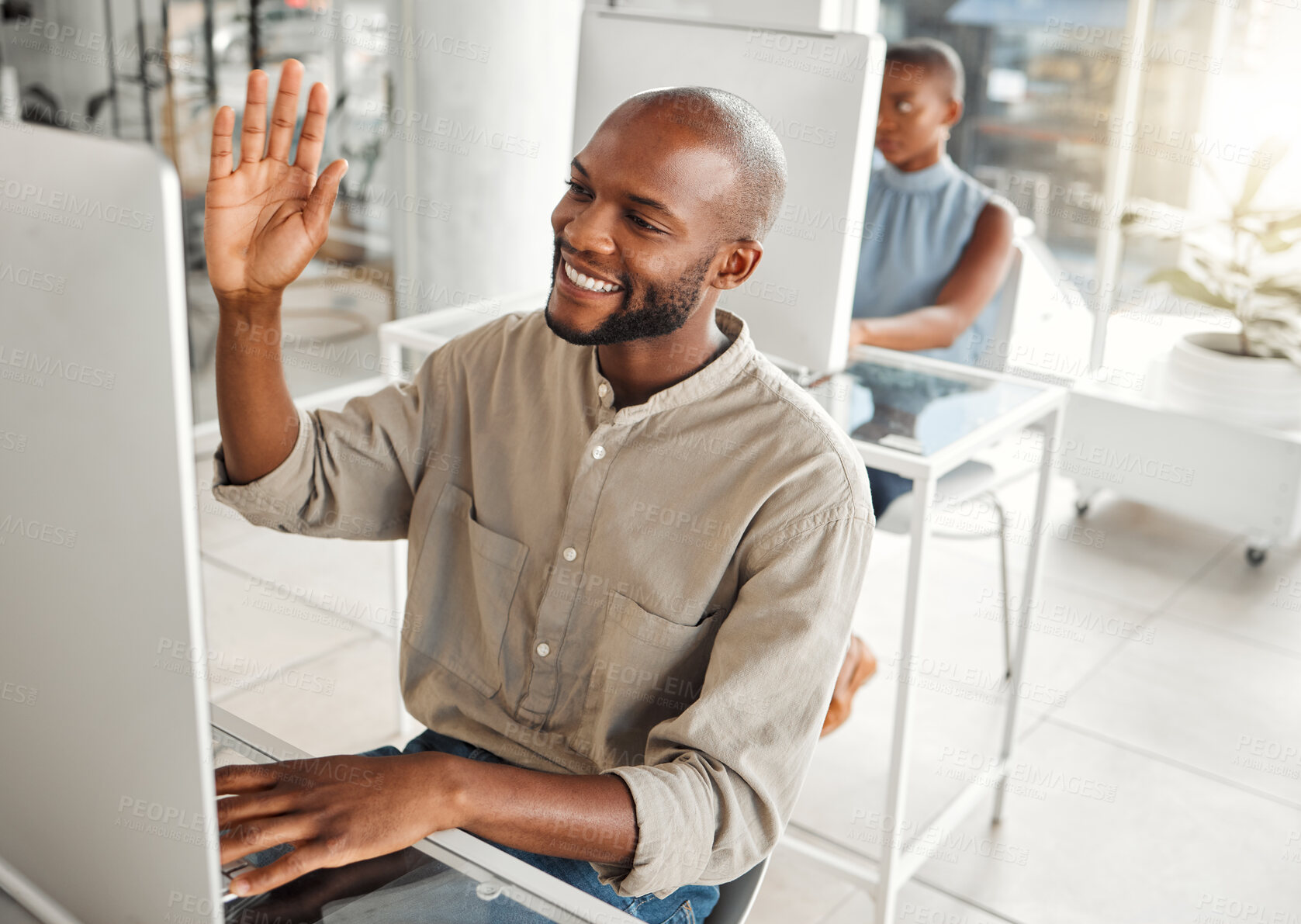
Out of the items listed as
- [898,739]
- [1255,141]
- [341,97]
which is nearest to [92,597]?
[898,739]

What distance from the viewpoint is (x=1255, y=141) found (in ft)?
12.0

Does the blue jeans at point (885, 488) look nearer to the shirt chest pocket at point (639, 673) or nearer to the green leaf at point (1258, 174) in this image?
the shirt chest pocket at point (639, 673)

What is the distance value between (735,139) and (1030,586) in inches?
49.3

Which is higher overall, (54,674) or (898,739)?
(54,674)

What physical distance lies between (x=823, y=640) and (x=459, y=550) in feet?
1.50

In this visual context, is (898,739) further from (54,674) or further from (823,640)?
(54,674)

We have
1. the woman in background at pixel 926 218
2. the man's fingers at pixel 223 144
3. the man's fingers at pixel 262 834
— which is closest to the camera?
the man's fingers at pixel 262 834

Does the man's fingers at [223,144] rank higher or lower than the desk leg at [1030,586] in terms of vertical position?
higher

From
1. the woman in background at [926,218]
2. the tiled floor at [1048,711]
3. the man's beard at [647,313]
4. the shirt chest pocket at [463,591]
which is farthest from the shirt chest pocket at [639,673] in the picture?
the woman in background at [926,218]

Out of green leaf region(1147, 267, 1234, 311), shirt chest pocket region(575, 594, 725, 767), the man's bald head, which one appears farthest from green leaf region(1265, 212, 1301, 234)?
shirt chest pocket region(575, 594, 725, 767)

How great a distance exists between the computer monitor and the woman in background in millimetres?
2009

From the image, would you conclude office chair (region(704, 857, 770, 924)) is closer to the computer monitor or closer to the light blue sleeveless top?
the computer monitor

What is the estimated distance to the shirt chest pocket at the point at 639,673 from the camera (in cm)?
109

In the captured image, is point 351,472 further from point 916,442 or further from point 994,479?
point 994,479
